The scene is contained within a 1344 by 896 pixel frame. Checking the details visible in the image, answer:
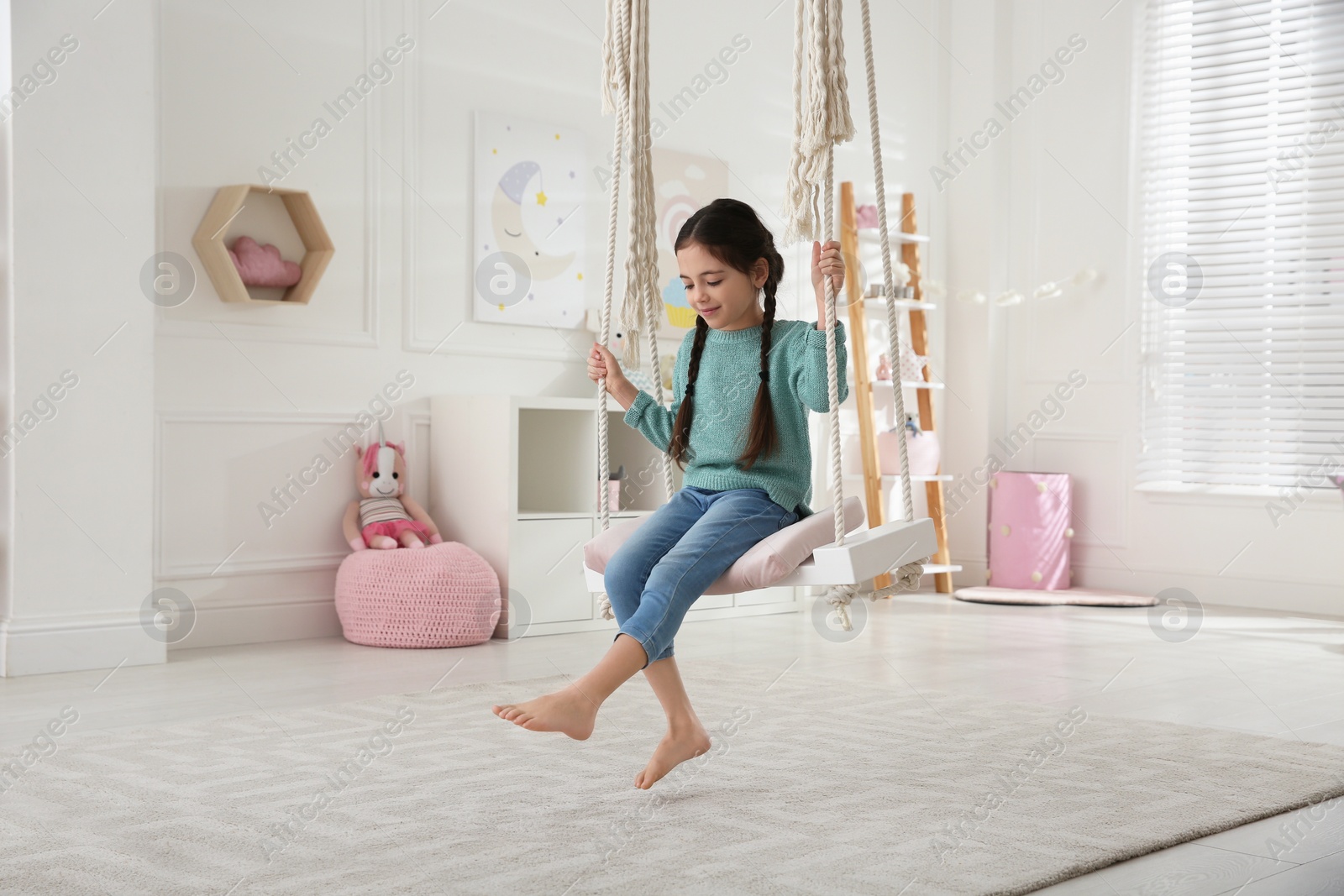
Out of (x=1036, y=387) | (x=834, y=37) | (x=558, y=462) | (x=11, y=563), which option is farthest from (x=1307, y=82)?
(x=11, y=563)

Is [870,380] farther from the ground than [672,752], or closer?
farther from the ground

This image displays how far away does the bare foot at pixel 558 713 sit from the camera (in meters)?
1.84

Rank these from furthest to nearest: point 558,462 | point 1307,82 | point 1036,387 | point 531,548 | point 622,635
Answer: point 1036,387 → point 1307,82 → point 558,462 → point 531,548 → point 622,635

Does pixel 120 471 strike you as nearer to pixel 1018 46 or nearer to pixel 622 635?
pixel 622 635

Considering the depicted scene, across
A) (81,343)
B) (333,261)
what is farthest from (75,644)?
(333,261)

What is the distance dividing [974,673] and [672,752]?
1530mm

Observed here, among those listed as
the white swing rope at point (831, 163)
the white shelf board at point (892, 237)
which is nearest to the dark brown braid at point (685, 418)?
the white swing rope at point (831, 163)

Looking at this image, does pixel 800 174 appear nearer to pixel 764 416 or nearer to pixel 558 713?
pixel 764 416

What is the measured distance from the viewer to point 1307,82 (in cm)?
495

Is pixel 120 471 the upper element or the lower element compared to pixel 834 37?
lower

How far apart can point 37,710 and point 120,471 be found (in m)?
0.78

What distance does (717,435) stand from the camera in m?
2.25

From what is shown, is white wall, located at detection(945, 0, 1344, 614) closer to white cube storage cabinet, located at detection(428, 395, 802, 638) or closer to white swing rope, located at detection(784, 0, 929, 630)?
white cube storage cabinet, located at detection(428, 395, 802, 638)

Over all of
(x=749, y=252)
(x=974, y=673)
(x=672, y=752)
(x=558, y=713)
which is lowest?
(x=974, y=673)
